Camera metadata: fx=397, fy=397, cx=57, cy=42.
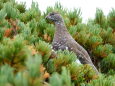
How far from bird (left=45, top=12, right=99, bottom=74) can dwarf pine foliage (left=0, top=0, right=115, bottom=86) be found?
8cm

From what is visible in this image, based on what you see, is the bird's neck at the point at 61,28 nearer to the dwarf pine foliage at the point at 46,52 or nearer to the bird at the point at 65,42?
the bird at the point at 65,42

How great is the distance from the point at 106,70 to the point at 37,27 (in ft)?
4.21

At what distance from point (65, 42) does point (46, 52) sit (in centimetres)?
376

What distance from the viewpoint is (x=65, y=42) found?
21.9ft

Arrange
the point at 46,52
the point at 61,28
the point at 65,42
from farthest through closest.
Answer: the point at 61,28 → the point at 65,42 → the point at 46,52

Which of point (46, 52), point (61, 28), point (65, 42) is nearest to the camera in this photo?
point (46, 52)

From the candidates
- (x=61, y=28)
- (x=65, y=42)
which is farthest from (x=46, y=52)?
(x=61, y=28)

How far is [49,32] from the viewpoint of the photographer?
5422 millimetres

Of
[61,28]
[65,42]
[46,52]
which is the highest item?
[46,52]

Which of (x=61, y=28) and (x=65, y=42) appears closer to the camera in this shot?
(x=65, y=42)

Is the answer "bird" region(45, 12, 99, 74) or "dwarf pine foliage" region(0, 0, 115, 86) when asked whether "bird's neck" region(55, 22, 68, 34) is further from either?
"dwarf pine foliage" region(0, 0, 115, 86)

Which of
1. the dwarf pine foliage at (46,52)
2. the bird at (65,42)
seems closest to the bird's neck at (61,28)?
the bird at (65,42)

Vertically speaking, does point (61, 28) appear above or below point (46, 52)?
below

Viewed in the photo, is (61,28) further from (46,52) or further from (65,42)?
(46,52)
